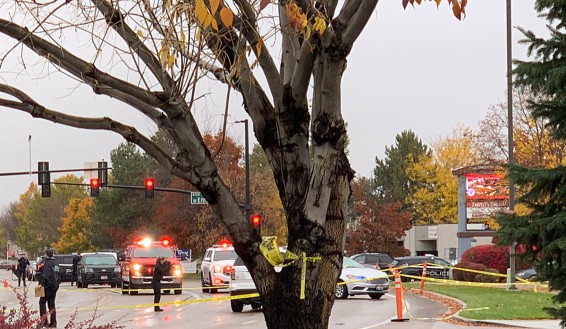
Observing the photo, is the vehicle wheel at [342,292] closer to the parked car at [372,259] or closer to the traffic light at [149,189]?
the traffic light at [149,189]

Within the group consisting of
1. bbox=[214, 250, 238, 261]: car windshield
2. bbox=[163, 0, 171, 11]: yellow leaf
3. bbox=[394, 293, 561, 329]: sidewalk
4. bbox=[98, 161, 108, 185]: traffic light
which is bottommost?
bbox=[394, 293, 561, 329]: sidewalk

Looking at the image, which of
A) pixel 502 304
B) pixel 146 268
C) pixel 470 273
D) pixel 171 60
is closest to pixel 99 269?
pixel 146 268

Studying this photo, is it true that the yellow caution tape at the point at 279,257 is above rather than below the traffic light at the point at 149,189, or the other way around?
below

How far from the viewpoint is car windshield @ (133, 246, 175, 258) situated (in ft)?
120

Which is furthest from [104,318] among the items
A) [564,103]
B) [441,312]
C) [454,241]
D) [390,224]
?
[454,241]

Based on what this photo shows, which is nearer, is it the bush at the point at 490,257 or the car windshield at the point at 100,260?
the car windshield at the point at 100,260

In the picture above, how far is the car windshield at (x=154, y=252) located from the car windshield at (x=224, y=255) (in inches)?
123

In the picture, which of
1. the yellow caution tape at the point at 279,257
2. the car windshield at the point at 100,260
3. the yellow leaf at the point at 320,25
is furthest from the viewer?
the car windshield at the point at 100,260

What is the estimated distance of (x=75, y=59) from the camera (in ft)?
21.0

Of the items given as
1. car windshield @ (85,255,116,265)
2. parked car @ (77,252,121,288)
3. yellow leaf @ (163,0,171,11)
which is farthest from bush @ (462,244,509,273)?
yellow leaf @ (163,0,171,11)

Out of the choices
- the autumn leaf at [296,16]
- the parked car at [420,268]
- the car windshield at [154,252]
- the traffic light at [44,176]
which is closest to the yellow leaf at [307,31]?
the autumn leaf at [296,16]

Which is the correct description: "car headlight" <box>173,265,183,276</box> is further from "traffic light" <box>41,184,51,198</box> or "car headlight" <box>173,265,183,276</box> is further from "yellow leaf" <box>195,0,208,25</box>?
"yellow leaf" <box>195,0,208,25</box>

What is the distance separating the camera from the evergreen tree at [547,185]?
13.4 m

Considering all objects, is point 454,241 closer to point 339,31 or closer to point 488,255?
point 488,255
